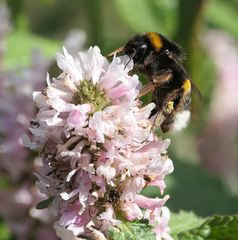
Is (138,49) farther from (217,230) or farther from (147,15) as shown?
(147,15)

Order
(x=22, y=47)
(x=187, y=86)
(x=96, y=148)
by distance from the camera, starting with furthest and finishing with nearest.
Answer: (x=22, y=47), (x=187, y=86), (x=96, y=148)

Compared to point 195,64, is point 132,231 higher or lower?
lower

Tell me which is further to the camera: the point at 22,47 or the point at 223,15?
the point at 223,15

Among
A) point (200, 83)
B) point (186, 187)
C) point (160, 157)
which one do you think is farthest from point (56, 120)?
point (200, 83)

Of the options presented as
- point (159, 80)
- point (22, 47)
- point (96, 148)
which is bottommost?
point (96, 148)

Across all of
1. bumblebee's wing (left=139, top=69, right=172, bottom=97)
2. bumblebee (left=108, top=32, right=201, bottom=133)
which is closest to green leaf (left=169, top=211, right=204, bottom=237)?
bumblebee (left=108, top=32, right=201, bottom=133)

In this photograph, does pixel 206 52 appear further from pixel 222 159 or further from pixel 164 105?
pixel 164 105

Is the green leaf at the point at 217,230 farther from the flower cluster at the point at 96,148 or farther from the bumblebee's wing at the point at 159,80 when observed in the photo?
the bumblebee's wing at the point at 159,80

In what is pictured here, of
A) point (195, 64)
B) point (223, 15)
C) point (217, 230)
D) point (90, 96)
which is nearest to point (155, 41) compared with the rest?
point (90, 96)
